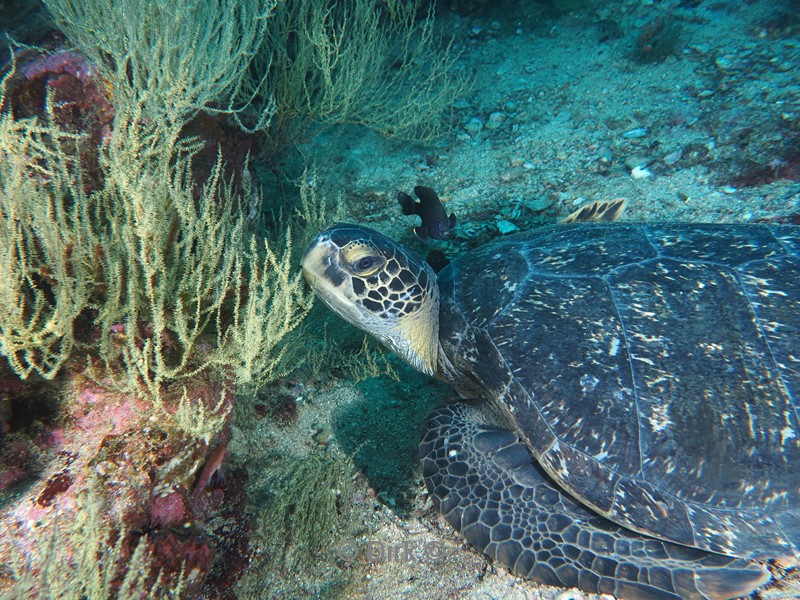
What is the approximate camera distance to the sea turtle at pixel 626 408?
5.28 feet

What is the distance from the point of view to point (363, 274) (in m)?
2.20

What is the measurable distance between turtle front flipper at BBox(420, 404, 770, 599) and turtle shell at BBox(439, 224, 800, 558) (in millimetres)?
86

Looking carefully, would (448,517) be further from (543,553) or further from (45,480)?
(45,480)

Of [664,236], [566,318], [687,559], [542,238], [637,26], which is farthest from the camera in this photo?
[637,26]

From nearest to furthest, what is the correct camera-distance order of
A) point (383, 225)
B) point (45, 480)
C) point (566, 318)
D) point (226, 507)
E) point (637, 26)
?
point (45, 480)
point (226, 507)
point (566, 318)
point (383, 225)
point (637, 26)

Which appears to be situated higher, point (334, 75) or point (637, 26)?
point (637, 26)

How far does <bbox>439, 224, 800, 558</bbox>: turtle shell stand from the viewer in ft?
5.31

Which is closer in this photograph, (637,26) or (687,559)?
(687,559)

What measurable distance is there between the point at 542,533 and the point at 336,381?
5.01 feet

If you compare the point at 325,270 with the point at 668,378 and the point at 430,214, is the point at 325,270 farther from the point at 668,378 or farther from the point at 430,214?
the point at 668,378

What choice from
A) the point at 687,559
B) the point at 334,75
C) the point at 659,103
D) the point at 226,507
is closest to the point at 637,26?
the point at 659,103

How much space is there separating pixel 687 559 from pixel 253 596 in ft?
5.77

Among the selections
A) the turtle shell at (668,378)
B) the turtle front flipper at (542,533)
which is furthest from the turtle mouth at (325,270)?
the turtle front flipper at (542,533)

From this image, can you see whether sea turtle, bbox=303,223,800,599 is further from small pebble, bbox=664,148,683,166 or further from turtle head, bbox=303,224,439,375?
small pebble, bbox=664,148,683,166
